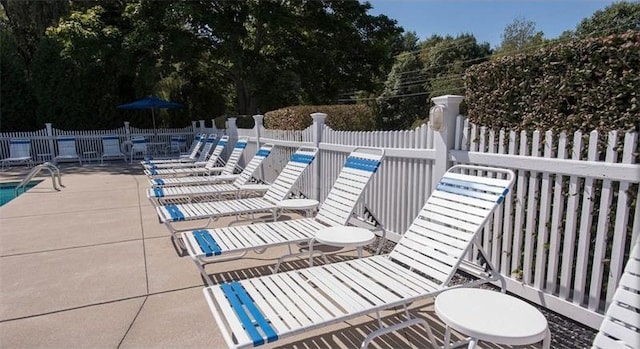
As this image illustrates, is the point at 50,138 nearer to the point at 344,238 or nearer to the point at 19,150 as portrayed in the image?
the point at 19,150

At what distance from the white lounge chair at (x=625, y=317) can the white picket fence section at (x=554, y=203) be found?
3.11 ft

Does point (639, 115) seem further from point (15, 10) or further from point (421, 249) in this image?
point (15, 10)

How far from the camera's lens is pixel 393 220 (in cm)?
435

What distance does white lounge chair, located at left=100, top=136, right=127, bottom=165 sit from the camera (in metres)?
Answer: 14.5

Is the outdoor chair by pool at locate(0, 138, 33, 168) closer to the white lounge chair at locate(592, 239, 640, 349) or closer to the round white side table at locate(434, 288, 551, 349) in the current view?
the round white side table at locate(434, 288, 551, 349)

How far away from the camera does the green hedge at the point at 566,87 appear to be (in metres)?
2.32

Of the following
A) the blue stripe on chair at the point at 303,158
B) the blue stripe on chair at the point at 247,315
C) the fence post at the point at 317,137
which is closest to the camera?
the blue stripe on chair at the point at 247,315

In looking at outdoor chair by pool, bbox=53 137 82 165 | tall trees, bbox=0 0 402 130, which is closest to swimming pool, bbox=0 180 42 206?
outdoor chair by pool, bbox=53 137 82 165

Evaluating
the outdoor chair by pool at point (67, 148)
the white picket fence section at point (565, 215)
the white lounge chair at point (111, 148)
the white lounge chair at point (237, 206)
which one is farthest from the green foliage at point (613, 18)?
the outdoor chair by pool at point (67, 148)

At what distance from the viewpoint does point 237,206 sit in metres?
4.99

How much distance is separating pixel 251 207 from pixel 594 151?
3.75 m

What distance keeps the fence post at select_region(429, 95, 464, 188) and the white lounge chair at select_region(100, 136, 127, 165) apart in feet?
46.4

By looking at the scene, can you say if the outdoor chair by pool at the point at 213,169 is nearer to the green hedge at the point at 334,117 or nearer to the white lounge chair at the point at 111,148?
the green hedge at the point at 334,117

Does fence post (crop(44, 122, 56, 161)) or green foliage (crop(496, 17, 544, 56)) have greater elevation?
green foliage (crop(496, 17, 544, 56))
